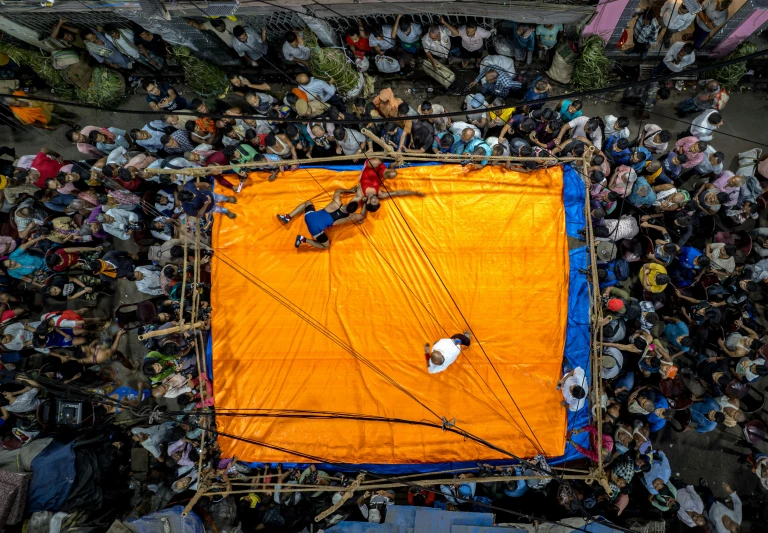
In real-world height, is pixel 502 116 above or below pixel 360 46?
below

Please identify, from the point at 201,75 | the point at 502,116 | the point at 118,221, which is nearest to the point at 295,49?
the point at 201,75

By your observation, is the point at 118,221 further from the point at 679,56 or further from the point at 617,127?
the point at 679,56

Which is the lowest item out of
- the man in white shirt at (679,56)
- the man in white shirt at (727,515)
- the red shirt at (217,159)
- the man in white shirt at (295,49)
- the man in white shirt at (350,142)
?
the man in white shirt at (727,515)

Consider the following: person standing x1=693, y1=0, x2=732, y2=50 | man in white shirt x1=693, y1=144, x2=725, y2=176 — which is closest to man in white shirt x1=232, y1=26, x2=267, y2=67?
person standing x1=693, y1=0, x2=732, y2=50

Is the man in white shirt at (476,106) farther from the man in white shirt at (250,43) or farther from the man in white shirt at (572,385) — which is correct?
the man in white shirt at (572,385)

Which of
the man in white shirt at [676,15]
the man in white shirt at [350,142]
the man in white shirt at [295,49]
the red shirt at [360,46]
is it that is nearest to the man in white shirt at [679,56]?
the man in white shirt at [676,15]
